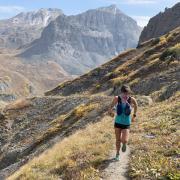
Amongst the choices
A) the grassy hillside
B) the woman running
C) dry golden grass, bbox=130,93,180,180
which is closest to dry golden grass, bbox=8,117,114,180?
the grassy hillside

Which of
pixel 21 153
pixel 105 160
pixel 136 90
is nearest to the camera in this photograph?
pixel 105 160

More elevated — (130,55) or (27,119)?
(130,55)

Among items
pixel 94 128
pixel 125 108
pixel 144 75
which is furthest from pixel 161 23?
pixel 125 108

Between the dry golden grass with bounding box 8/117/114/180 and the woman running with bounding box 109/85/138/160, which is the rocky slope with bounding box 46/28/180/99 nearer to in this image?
the dry golden grass with bounding box 8/117/114/180

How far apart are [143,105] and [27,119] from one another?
21.6 meters

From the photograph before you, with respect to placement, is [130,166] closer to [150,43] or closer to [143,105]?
[143,105]

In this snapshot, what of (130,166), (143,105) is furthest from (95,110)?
(130,166)

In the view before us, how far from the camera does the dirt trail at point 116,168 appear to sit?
17.0 metres

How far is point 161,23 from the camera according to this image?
586 feet

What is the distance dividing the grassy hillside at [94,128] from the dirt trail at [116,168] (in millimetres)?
254

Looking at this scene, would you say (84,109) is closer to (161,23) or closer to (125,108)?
(125,108)

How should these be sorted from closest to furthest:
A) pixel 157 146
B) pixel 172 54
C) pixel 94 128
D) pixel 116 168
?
pixel 116 168 < pixel 157 146 < pixel 94 128 < pixel 172 54

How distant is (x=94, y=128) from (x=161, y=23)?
155724 millimetres

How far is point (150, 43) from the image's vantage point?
84062mm
